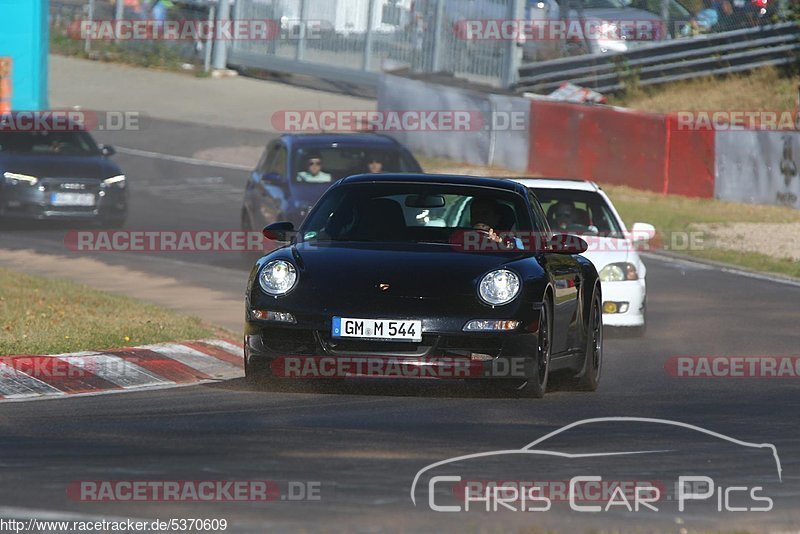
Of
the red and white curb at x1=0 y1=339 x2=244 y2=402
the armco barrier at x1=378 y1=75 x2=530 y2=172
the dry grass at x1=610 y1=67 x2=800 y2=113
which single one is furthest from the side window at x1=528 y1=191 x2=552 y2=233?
the dry grass at x1=610 y1=67 x2=800 y2=113

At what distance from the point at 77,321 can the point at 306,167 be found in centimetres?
570

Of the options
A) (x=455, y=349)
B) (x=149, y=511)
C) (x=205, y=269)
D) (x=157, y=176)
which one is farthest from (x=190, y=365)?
(x=157, y=176)

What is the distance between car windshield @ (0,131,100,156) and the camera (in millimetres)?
22484

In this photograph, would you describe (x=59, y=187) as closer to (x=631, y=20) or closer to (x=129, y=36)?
(x=631, y=20)

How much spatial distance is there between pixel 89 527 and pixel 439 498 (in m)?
1.44

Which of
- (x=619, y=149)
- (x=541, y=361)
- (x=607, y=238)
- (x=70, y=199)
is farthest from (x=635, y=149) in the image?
(x=541, y=361)

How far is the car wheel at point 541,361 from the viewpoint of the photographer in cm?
977

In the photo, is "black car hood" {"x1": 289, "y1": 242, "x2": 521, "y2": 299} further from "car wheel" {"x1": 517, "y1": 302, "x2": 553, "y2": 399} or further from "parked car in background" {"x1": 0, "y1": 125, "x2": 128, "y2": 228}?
"parked car in background" {"x1": 0, "y1": 125, "x2": 128, "y2": 228}

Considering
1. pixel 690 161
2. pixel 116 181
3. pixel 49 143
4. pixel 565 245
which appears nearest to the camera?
pixel 565 245

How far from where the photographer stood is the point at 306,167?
18.4 m

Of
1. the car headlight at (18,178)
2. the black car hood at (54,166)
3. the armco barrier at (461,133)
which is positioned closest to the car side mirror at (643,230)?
the black car hood at (54,166)

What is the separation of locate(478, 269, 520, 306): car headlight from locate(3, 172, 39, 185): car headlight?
43.0 feet

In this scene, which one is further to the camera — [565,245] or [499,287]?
[565,245]

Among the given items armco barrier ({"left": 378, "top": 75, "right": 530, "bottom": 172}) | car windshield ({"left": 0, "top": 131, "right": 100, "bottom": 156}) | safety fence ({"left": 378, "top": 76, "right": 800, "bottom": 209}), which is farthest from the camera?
armco barrier ({"left": 378, "top": 75, "right": 530, "bottom": 172})
